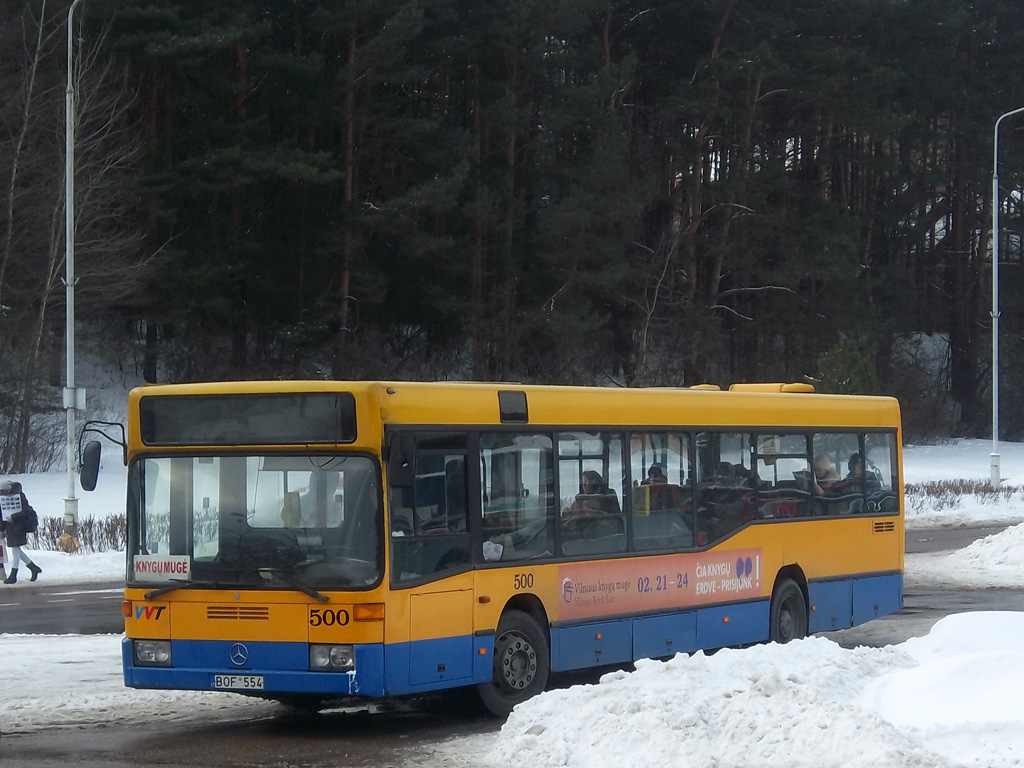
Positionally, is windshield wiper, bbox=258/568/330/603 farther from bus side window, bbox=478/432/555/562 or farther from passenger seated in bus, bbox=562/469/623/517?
passenger seated in bus, bbox=562/469/623/517

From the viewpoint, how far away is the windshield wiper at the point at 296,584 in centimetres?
970

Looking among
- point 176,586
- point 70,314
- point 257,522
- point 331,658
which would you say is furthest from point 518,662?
point 70,314

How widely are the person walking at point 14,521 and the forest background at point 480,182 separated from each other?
17.5 m

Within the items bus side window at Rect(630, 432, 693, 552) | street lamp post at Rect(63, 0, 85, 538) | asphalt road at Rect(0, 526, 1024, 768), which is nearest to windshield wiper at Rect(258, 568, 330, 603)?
asphalt road at Rect(0, 526, 1024, 768)

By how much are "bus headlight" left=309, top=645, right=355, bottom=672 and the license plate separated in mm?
401

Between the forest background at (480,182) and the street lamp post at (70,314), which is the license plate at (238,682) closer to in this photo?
the street lamp post at (70,314)

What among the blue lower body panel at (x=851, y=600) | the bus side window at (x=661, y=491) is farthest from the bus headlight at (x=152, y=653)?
the blue lower body panel at (x=851, y=600)

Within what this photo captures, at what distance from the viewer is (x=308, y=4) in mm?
45188

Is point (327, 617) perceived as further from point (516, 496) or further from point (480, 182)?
point (480, 182)

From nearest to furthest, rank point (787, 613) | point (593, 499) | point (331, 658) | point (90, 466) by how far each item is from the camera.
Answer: point (331, 658)
point (90, 466)
point (593, 499)
point (787, 613)

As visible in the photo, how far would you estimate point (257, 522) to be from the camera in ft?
32.8

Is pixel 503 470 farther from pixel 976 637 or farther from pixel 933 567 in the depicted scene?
pixel 933 567

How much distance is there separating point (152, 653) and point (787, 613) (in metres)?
6.66

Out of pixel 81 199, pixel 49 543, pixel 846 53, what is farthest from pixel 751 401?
pixel 846 53
